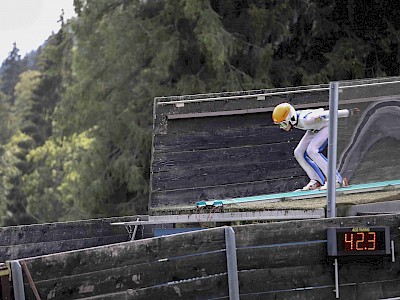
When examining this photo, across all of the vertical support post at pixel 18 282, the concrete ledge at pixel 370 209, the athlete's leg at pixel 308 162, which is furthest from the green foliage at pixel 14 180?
the vertical support post at pixel 18 282

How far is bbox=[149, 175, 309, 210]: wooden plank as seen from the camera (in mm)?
A: 12648

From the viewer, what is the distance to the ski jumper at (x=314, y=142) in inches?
444

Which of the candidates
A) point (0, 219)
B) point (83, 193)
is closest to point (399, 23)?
point (83, 193)

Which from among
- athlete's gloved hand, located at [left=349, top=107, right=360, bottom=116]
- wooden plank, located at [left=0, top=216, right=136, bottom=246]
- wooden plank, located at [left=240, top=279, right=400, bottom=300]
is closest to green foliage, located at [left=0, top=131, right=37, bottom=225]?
wooden plank, located at [left=0, top=216, right=136, bottom=246]

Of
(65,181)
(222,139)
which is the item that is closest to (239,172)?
(222,139)

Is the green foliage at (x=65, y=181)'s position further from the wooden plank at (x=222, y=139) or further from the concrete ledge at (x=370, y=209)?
the concrete ledge at (x=370, y=209)

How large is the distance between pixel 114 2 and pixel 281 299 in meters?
21.1

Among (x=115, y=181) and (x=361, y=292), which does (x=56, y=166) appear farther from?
(x=361, y=292)

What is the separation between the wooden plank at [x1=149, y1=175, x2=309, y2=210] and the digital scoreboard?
16.4 ft

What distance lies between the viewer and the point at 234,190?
1284cm

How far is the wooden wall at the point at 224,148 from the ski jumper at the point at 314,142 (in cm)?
113

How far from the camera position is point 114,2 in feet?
91.2

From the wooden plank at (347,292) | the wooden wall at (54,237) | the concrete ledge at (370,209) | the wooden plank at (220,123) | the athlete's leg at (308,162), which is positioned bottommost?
the wooden plank at (347,292)

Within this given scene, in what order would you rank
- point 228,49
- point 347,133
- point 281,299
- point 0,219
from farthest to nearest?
point 0,219, point 228,49, point 347,133, point 281,299
